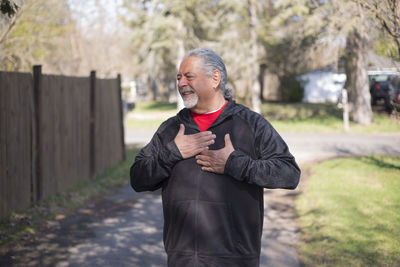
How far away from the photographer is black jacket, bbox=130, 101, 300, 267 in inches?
117

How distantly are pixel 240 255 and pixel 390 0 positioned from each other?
5693 millimetres

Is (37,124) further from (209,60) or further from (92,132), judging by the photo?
(209,60)

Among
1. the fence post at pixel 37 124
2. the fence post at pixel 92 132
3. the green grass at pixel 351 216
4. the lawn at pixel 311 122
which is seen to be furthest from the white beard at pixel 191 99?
the lawn at pixel 311 122

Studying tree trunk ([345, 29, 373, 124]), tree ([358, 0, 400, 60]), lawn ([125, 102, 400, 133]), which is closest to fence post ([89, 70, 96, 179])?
tree ([358, 0, 400, 60])

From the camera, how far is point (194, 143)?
297 centimetres

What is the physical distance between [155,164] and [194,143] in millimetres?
284

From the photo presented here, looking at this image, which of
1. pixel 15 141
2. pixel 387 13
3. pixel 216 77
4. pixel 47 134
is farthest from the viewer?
pixel 47 134

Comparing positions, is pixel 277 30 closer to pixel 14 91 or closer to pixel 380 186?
pixel 380 186

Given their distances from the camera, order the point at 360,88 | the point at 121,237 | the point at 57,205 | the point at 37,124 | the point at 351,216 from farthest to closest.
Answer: the point at 360,88, the point at 57,205, the point at 37,124, the point at 351,216, the point at 121,237

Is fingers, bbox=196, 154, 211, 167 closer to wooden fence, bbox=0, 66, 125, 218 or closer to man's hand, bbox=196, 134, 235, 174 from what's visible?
man's hand, bbox=196, 134, 235, 174

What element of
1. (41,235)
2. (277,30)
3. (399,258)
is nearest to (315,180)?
(399,258)

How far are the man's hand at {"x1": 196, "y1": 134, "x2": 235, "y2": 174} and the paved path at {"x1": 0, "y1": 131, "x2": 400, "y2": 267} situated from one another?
2.69m

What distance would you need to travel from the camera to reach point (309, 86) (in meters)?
45.3

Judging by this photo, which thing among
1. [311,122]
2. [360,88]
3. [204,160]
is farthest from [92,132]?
[311,122]
